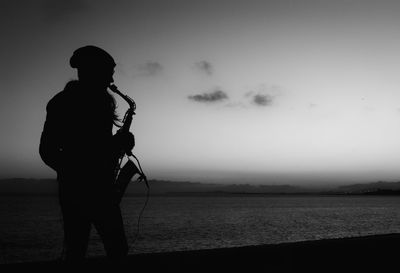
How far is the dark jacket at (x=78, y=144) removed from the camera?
2.53m

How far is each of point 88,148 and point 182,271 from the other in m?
2.18

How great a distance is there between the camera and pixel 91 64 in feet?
8.82

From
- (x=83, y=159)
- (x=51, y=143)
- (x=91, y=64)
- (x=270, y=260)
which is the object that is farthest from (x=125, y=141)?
(x=270, y=260)

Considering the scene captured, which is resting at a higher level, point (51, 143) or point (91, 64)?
point (91, 64)

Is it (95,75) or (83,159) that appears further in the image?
(95,75)

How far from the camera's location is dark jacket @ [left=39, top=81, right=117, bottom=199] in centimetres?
253

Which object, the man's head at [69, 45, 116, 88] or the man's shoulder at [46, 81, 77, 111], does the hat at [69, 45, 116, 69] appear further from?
the man's shoulder at [46, 81, 77, 111]

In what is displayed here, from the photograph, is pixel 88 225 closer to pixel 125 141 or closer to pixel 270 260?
pixel 125 141

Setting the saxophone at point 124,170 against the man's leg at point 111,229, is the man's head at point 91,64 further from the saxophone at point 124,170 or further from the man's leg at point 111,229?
the man's leg at point 111,229

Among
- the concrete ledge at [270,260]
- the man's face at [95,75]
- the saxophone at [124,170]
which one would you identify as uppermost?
the man's face at [95,75]

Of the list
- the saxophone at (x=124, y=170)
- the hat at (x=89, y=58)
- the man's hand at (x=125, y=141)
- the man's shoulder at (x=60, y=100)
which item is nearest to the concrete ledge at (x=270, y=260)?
the saxophone at (x=124, y=170)

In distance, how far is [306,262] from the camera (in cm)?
480

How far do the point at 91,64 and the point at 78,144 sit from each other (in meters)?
0.58

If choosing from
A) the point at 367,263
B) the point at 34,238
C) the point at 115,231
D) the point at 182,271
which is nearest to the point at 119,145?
the point at 115,231
